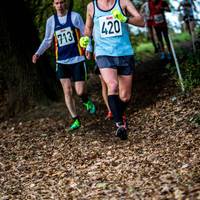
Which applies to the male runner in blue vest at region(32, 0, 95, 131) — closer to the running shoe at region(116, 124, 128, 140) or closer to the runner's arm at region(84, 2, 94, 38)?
the runner's arm at region(84, 2, 94, 38)

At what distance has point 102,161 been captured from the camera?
623cm

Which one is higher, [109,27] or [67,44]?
[109,27]

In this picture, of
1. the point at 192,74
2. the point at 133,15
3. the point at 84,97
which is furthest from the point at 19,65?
the point at 133,15

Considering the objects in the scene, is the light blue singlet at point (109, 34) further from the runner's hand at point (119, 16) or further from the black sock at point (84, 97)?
the black sock at point (84, 97)

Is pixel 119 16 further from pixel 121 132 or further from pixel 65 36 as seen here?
pixel 65 36

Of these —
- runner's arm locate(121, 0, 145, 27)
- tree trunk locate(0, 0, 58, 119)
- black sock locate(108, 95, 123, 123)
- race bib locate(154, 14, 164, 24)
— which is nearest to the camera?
runner's arm locate(121, 0, 145, 27)

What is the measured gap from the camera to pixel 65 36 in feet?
26.5

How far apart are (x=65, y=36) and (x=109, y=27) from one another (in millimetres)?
1417

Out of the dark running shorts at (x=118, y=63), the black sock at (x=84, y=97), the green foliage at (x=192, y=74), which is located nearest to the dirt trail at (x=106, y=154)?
the green foliage at (x=192, y=74)

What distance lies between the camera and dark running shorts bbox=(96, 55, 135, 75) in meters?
6.92

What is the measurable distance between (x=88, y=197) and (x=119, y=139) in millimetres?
2267

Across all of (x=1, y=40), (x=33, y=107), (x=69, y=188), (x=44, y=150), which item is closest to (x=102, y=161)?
(x=69, y=188)

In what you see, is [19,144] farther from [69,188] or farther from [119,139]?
[69,188]

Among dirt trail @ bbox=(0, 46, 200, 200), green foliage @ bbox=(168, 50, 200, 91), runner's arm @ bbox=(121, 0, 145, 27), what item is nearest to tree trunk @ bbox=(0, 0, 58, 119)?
dirt trail @ bbox=(0, 46, 200, 200)
